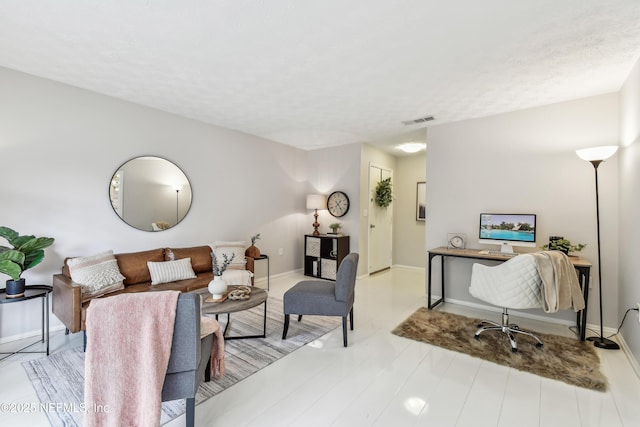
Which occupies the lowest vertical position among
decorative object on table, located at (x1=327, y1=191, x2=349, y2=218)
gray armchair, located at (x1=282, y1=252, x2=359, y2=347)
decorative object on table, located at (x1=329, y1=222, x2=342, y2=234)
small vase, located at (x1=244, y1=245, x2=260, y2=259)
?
gray armchair, located at (x1=282, y1=252, x2=359, y2=347)

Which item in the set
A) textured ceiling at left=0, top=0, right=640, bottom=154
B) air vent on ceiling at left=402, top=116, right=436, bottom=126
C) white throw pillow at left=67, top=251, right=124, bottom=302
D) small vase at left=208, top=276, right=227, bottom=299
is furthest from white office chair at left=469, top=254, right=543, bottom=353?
white throw pillow at left=67, top=251, right=124, bottom=302

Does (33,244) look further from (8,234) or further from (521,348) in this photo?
(521,348)

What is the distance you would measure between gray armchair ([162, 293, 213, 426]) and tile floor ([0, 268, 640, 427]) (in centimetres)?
39

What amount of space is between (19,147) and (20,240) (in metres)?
0.96

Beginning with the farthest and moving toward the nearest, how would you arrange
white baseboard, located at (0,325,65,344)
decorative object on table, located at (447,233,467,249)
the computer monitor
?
decorative object on table, located at (447,233,467,249) → the computer monitor → white baseboard, located at (0,325,65,344)

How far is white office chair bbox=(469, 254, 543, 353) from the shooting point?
2.48m

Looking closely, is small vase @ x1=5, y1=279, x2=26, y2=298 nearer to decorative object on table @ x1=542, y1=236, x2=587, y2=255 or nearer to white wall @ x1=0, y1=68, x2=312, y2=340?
white wall @ x1=0, y1=68, x2=312, y2=340

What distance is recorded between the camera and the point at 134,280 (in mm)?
3082

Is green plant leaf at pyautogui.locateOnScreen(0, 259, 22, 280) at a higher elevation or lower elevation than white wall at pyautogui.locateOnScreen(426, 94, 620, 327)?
lower

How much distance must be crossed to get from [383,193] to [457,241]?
2.08 meters

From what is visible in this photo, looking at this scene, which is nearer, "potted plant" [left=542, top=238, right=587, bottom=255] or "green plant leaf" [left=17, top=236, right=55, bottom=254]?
"green plant leaf" [left=17, top=236, right=55, bottom=254]

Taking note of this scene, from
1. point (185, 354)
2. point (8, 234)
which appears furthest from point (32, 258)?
point (185, 354)


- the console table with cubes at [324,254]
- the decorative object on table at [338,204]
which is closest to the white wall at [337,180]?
Answer: the decorative object on table at [338,204]

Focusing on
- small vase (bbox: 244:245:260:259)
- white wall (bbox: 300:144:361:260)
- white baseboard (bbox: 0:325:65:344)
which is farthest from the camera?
white wall (bbox: 300:144:361:260)
